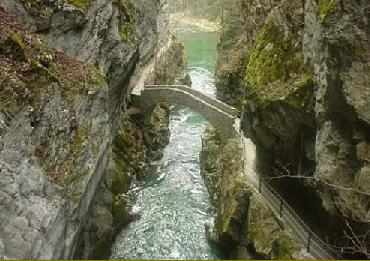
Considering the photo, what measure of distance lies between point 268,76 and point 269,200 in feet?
16.5

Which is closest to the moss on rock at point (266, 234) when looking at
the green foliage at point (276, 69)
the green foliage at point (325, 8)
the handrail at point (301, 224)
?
the handrail at point (301, 224)

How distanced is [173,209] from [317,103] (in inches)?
514

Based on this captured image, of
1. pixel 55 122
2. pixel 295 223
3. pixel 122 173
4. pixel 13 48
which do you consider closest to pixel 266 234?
pixel 295 223

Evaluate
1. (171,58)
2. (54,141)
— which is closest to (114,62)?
(54,141)

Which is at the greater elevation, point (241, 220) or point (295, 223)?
point (295, 223)

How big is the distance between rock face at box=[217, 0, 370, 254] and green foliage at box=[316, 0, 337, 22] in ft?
0.14

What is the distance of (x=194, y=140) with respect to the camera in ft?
121

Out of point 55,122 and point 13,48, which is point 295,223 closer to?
point 55,122

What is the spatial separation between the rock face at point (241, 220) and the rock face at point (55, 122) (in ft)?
16.6

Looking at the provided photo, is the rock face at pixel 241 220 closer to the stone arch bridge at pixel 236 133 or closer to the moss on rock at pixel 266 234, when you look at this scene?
the moss on rock at pixel 266 234

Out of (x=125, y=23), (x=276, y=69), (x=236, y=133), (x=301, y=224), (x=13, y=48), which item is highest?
(x=125, y=23)

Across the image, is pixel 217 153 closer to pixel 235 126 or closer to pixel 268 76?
pixel 235 126

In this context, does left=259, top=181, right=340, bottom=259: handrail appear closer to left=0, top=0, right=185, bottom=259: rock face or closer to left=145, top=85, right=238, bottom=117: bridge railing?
left=0, top=0, right=185, bottom=259: rock face

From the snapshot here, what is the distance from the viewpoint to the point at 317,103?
1466cm
